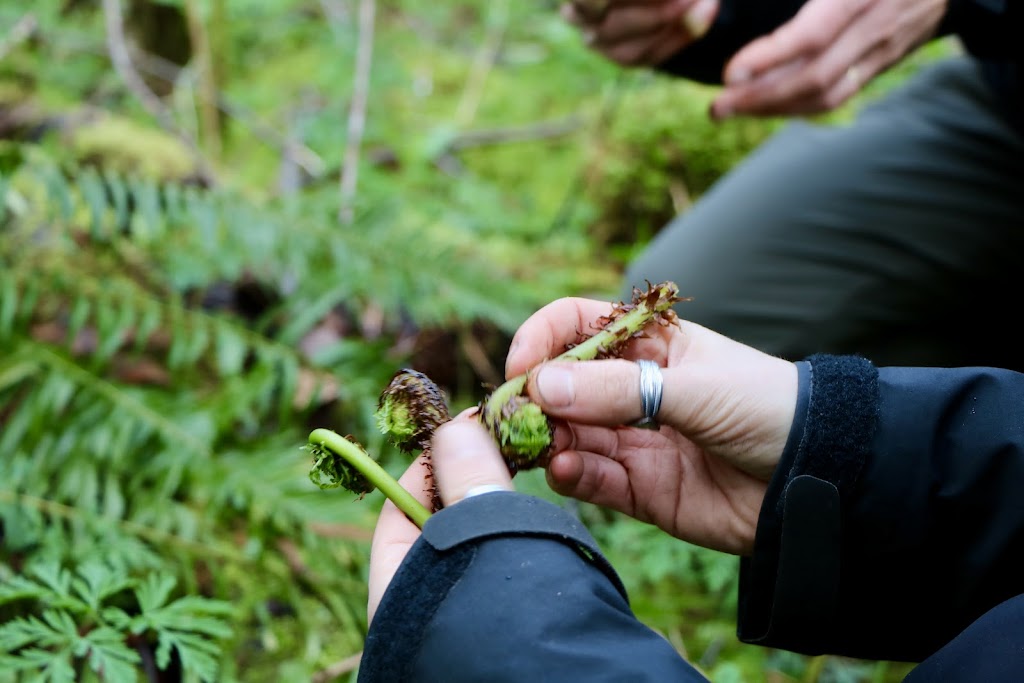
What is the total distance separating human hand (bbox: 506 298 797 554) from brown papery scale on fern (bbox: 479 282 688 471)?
39 mm

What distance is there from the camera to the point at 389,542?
4.42ft

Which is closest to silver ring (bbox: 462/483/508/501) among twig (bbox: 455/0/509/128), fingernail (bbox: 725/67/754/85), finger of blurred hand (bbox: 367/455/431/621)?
finger of blurred hand (bbox: 367/455/431/621)

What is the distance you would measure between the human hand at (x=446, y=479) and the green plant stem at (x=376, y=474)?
37 millimetres

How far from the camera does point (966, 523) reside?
1521 mm

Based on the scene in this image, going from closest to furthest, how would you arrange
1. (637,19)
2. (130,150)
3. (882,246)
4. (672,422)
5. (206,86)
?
(672,422) → (637,19) → (882,246) → (130,150) → (206,86)

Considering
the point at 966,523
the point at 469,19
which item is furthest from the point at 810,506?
the point at 469,19

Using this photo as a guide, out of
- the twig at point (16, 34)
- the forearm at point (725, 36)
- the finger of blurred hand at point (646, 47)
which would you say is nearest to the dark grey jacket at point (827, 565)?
the finger of blurred hand at point (646, 47)

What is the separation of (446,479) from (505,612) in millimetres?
261

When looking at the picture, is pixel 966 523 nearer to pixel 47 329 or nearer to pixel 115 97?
pixel 47 329

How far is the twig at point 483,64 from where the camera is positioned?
5.47 metres

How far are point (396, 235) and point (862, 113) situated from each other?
2.23m

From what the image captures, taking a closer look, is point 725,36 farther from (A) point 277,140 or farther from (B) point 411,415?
(A) point 277,140

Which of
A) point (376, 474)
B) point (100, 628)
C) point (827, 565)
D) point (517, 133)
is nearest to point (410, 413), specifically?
point (376, 474)

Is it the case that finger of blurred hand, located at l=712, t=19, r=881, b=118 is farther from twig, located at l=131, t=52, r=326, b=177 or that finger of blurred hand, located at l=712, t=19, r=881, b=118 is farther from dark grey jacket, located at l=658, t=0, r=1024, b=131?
twig, located at l=131, t=52, r=326, b=177
